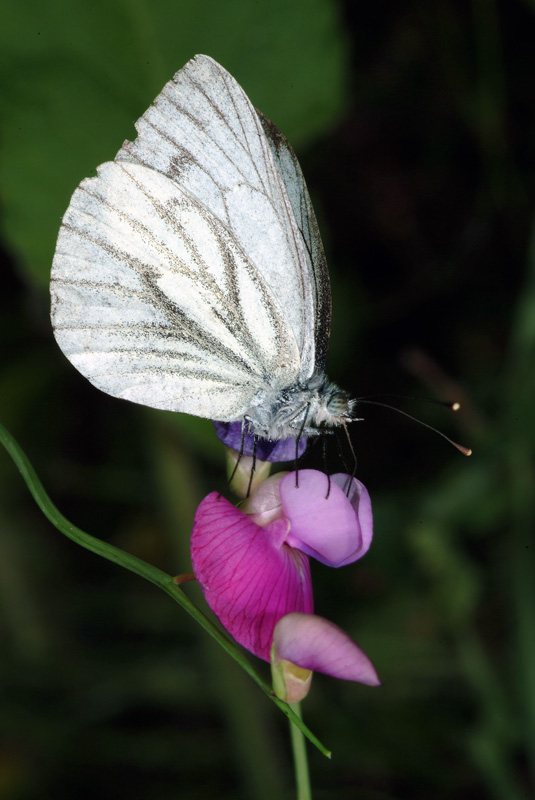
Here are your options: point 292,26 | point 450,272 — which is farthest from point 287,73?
point 450,272

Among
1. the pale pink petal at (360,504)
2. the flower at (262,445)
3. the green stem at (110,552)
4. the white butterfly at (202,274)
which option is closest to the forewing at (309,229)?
the white butterfly at (202,274)

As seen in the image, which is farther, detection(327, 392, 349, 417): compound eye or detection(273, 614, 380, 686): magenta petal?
detection(327, 392, 349, 417): compound eye

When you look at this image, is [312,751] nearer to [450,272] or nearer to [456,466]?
[456,466]

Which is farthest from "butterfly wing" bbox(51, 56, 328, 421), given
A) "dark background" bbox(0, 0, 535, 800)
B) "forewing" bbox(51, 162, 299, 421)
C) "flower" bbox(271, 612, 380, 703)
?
"dark background" bbox(0, 0, 535, 800)

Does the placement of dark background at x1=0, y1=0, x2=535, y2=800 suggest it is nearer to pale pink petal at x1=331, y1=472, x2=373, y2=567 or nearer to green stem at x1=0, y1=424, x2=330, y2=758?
pale pink petal at x1=331, y1=472, x2=373, y2=567

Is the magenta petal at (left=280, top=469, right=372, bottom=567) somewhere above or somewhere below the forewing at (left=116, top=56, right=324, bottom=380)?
below

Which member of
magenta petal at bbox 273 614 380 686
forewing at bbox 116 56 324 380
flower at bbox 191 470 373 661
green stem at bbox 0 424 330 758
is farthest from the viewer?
forewing at bbox 116 56 324 380
